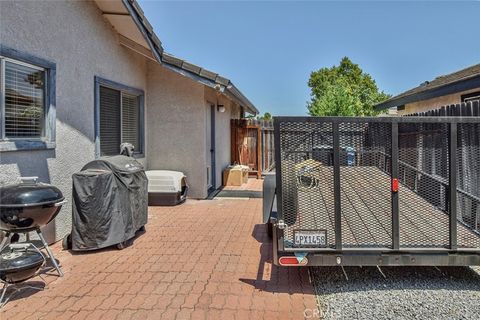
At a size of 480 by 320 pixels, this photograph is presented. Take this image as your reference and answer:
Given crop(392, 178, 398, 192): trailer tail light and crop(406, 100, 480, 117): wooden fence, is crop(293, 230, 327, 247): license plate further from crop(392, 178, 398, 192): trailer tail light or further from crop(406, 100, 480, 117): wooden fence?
crop(406, 100, 480, 117): wooden fence

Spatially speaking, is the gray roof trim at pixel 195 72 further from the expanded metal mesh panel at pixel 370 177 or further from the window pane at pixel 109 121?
the expanded metal mesh panel at pixel 370 177

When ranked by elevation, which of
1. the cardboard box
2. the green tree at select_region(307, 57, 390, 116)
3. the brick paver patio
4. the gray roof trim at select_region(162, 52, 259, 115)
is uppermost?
the green tree at select_region(307, 57, 390, 116)

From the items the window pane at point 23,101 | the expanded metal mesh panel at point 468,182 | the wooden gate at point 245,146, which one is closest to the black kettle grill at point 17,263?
the window pane at point 23,101

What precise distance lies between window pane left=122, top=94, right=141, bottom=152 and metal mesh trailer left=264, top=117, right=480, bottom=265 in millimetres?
5813

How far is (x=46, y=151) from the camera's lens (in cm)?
538

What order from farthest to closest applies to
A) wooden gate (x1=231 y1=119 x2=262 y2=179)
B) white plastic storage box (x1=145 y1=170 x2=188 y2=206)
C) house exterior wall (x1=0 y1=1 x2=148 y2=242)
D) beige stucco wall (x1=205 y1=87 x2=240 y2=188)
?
wooden gate (x1=231 y1=119 x2=262 y2=179), beige stucco wall (x1=205 y1=87 x2=240 y2=188), white plastic storage box (x1=145 y1=170 x2=188 y2=206), house exterior wall (x1=0 y1=1 x2=148 y2=242)

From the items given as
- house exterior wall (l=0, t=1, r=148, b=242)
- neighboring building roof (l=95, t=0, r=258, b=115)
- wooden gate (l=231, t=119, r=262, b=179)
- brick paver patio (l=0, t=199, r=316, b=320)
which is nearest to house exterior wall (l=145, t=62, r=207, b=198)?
neighboring building roof (l=95, t=0, r=258, b=115)

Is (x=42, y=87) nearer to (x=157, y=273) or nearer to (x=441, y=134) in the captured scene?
(x=157, y=273)

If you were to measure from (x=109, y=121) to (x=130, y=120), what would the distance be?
102 centimetres

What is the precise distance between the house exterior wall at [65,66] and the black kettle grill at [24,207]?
0.94m

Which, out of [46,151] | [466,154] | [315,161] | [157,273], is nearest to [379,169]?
[315,161]

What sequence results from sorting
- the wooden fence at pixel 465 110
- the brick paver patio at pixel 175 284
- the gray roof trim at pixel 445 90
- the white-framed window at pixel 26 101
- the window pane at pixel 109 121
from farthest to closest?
the window pane at pixel 109 121 < the gray roof trim at pixel 445 90 < the wooden fence at pixel 465 110 < the white-framed window at pixel 26 101 < the brick paver patio at pixel 175 284

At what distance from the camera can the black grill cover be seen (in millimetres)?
5082

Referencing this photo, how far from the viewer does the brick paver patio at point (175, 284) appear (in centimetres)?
343
